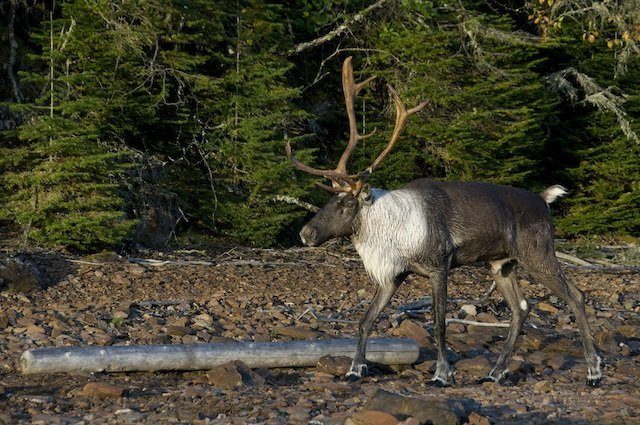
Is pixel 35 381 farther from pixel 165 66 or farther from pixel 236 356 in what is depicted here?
pixel 165 66

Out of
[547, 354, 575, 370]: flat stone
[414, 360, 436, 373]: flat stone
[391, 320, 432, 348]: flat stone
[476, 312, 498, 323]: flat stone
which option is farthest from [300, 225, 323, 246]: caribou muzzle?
[476, 312, 498, 323]: flat stone

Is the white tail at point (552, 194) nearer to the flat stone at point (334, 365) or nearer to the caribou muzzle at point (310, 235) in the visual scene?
the caribou muzzle at point (310, 235)

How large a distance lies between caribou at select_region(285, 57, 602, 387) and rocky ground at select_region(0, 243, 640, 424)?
431mm

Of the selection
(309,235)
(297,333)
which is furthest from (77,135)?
(309,235)

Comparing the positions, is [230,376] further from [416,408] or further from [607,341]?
[607,341]

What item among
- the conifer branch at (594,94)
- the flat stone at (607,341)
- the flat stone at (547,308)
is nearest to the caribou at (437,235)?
the flat stone at (607,341)

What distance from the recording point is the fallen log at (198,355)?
7.22 metres

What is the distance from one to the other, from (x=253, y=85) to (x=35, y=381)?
22.4 ft

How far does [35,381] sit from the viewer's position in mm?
7098

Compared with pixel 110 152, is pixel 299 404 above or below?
below

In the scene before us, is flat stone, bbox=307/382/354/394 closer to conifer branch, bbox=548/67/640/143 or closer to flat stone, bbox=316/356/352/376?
flat stone, bbox=316/356/352/376

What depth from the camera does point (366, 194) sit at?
791cm

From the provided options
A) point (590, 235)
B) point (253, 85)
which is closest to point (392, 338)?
point (253, 85)

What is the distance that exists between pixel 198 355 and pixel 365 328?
1.35 meters
